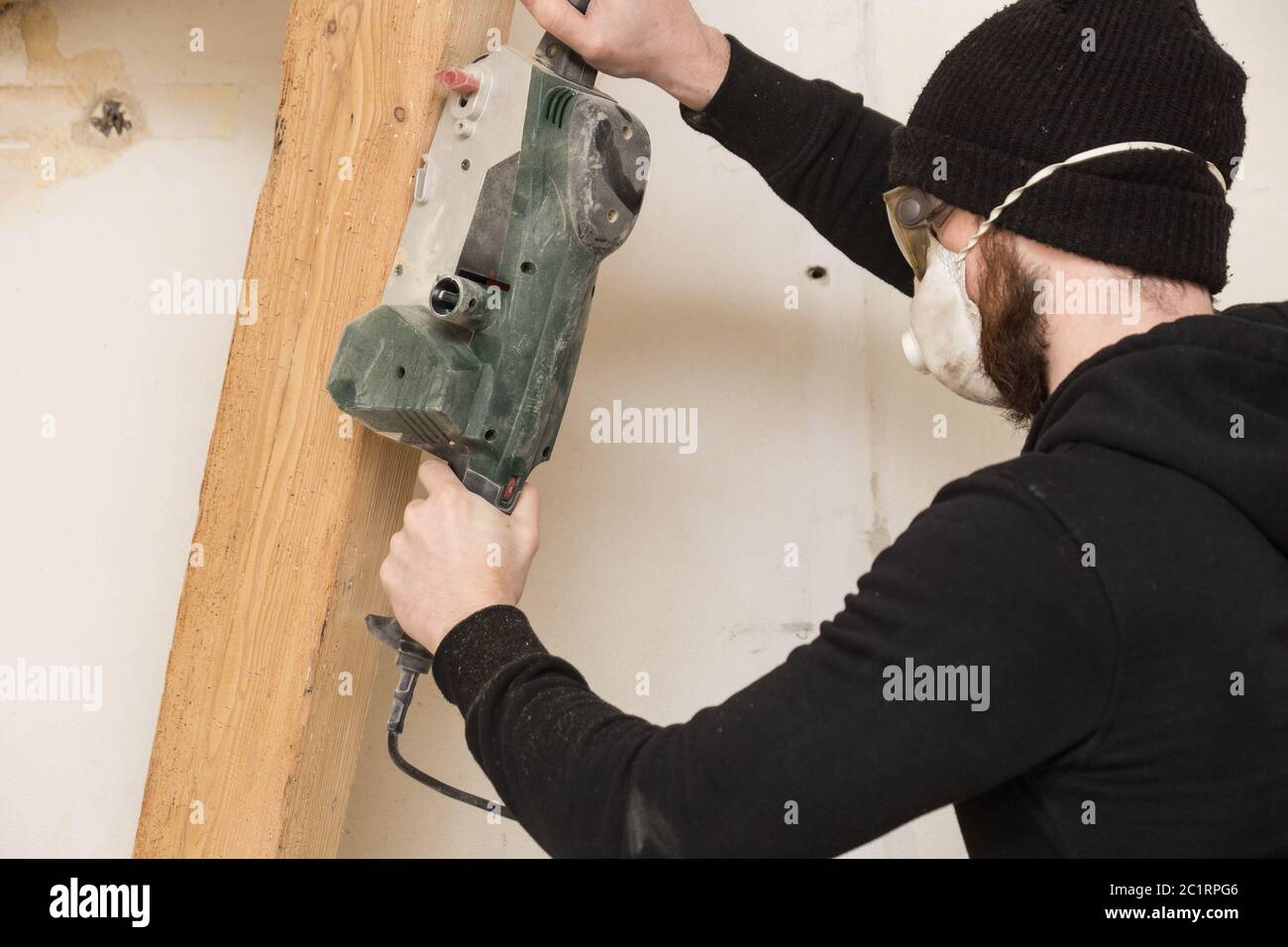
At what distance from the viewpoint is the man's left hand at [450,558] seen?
3.75 feet

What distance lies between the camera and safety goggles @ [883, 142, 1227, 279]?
3.48 ft

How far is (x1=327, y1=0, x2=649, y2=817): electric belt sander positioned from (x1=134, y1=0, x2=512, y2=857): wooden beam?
7 centimetres

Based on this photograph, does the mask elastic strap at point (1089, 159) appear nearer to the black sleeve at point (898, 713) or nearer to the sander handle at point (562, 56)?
the black sleeve at point (898, 713)

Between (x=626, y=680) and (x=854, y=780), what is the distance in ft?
3.17

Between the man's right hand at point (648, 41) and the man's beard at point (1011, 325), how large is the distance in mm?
471

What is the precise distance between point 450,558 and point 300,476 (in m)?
0.23

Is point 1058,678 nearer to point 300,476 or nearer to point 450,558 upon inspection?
point 450,558

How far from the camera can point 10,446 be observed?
1.81 meters

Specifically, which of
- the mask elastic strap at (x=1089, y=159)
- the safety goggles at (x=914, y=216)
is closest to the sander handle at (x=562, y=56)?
the safety goggles at (x=914, y=216)

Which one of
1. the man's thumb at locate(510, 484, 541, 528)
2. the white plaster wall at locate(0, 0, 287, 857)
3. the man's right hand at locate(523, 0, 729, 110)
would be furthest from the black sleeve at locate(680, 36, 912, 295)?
the white plaster wall at locate(0, 0, 287, 857)

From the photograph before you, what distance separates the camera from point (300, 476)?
1.28m

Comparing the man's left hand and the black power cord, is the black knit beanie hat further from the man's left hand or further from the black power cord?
the black power cord
